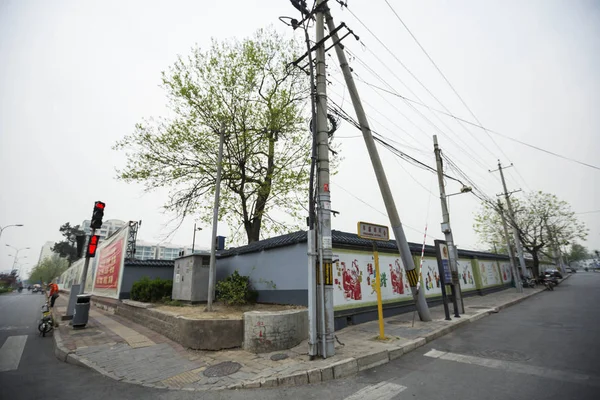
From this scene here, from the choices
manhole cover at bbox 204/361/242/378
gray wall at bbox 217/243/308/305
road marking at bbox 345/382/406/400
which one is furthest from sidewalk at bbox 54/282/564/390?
gray wall at bbox 217/243/308/305

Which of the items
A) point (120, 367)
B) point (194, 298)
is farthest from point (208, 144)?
point (120, 367)

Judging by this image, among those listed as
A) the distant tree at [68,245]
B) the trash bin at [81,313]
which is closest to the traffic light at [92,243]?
the trash bin at [81,313]

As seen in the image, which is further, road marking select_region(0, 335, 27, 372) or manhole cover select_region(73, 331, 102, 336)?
manhole cover select_region(73, 331, 102, 336)

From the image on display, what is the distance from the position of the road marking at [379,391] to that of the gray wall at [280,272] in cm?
370

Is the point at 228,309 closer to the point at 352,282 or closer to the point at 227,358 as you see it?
the point at 227,358

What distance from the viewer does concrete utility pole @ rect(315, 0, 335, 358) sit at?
18.1 ft

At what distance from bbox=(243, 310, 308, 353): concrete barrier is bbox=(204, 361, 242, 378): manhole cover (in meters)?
0.81

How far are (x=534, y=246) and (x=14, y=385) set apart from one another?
3979cm

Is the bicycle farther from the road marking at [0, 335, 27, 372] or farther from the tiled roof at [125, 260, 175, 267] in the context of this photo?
the tiled roof at [125, 260, 175, 267]

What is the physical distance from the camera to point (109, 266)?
17.1 m

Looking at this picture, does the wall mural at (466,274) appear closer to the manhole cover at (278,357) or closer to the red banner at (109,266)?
the manhole cover at (278,357)

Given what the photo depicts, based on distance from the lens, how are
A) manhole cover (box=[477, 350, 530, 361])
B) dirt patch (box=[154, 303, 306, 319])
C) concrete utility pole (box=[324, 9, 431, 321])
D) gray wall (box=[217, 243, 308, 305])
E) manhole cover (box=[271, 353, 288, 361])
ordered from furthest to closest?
concrete utility pole (box=[324, 9, 431, 321]) < gray wall (box=[217, 243, 308, 305]) < dirt patch (box=[154, 303, 306, 319]) < manhole cover (box=[271, 353, 288, 361]) < manhole cover (box=[477, 350, 530, 361])

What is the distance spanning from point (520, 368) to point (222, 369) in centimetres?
576

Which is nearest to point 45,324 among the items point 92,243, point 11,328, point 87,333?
point 87,333
